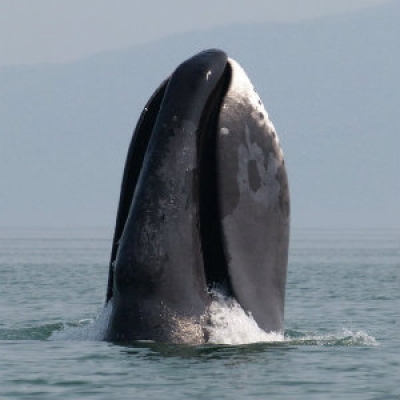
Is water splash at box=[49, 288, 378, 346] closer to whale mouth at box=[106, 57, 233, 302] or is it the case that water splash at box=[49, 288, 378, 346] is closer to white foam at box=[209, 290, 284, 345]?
white foam at box=[209, 290, 284, 345]

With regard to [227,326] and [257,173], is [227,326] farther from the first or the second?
[257,173]

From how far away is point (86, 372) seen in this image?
549 inches

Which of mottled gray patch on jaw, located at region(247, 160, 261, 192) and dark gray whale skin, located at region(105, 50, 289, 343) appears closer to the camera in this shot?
dark gray whale skin, located at region(105, 50, 289, 343)

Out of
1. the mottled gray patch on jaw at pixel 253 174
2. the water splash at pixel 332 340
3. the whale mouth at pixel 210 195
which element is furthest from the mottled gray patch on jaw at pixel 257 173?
the water splash at pixel 332 340

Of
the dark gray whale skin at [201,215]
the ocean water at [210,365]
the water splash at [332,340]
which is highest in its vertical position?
the dark gray whale skin at [201,215]

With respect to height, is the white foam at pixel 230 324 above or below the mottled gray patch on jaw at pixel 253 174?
below

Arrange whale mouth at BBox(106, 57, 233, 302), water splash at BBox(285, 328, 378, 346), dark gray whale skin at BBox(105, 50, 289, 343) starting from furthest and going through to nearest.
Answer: water splash at BBox(285, 328, 378, 346) → whale mouth at BBox(106, 57, 233, 302) → dark gray whale skin at BBox(105, 50, 289, 343)

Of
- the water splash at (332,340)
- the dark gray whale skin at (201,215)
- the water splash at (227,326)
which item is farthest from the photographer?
the water splash at (332,340)

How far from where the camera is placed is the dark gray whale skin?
41.2 feet

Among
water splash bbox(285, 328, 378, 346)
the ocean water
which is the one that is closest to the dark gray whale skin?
the ocean water

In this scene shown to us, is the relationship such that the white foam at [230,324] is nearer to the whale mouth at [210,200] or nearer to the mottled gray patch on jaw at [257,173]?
the whale mouth at [210,200]

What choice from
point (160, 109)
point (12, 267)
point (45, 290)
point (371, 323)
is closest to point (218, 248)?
point (160, 109)

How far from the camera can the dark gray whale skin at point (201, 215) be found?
12.5 meters

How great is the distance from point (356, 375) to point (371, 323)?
9.92 metres
